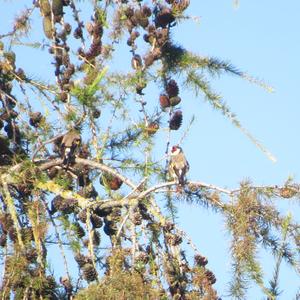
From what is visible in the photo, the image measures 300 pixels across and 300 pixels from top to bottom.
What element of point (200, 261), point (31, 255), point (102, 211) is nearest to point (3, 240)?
point (31, 255)

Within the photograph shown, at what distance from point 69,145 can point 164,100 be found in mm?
613

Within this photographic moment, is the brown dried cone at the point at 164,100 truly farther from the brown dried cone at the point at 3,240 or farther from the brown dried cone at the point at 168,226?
the brown dried cone at the point at 3,240

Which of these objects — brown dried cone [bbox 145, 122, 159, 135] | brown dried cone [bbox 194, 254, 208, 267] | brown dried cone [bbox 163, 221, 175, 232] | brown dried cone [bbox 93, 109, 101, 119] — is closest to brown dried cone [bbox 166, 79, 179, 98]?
brown dried cone [bbox 145, 122, 159, 135]

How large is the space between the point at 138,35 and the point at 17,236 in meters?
1.40

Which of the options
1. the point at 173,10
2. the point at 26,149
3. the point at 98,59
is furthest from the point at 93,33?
the point at 26,149

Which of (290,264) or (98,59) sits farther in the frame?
(98,59)

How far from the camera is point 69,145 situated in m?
3.83

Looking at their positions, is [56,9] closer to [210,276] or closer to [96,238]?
[96,238]

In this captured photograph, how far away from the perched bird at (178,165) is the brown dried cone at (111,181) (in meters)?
0.21

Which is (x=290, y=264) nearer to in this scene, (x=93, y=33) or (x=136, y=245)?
(x=136, y=245)

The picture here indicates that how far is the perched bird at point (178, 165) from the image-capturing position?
3.91 m

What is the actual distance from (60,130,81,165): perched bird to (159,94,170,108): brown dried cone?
500 millimetres

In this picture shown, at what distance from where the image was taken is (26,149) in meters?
4.12

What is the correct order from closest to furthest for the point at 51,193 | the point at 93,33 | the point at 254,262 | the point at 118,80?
the point at 254,262
the point at 51,193
the point at 118,80
the point at 93,33
